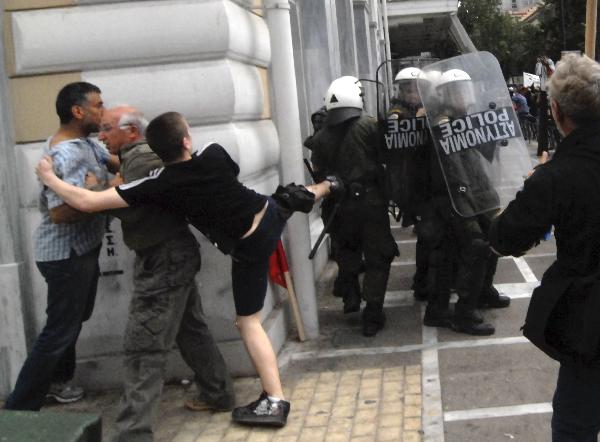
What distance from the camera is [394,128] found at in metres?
6.38

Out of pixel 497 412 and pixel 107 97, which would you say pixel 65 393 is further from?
pixel 497 412

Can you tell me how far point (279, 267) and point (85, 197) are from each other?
210 centimetres

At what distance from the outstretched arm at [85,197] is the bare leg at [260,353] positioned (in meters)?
1.00

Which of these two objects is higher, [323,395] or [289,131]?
[289,131]

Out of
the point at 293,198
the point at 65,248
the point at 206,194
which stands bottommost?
the point at 65,248

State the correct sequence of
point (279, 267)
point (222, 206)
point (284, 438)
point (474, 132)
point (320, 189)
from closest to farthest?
point (222, 206)
point (284, 438)
point (320, 189)
point (474, 132)
point (279, 267)

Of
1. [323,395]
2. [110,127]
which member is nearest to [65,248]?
[110,127]

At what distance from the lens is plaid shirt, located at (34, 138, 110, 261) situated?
461 cm

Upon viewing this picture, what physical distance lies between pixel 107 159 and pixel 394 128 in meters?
→ 2.27

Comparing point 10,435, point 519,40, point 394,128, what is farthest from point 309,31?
point 519,40

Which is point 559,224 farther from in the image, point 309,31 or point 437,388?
point 309,31

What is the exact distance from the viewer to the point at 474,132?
596 cm

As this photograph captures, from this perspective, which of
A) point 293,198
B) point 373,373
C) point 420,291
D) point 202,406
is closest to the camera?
point 293,198

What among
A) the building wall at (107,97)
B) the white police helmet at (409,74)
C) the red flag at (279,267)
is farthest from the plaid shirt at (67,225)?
the white police helmet at (409,74)
